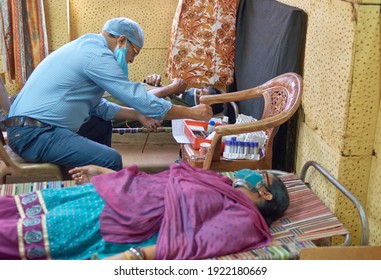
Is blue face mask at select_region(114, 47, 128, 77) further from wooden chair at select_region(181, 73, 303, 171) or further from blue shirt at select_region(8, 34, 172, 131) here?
wooden chair at select_region(181, 73, 303, 171)

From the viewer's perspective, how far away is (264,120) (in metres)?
3.02

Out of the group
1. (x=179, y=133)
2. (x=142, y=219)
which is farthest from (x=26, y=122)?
(x=142, y=219)

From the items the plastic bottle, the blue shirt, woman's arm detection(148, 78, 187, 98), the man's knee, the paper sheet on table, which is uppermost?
the blue shirt

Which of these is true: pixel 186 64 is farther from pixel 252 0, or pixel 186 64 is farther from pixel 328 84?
pixel 328 84

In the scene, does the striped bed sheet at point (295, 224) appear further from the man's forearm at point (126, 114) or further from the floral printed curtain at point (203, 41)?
the floral printed curtain at point (203, 41)

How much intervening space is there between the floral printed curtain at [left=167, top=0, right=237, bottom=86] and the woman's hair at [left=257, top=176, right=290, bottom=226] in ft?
6.30

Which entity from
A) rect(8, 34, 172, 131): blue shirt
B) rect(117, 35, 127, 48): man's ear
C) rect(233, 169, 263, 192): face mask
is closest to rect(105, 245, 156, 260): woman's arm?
rect(233, 169, 263, 192): face mask

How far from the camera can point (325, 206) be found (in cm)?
278

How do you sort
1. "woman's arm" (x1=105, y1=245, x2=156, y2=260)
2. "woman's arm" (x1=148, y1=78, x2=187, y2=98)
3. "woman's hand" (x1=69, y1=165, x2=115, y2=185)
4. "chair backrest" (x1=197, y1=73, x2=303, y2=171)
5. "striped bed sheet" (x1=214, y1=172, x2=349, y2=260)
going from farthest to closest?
"woman's arm" (x1=148, y1=78, x2=187, y2=98) → "chair backrest" (x1=197, y1=73, x2=303, y2=171) → "woman's hand" (x1=69, y1=165, x2=115, y2=185) → "striped bed sheet" (x1=214, y1=172, x2=349, y2=260) → "woman's arm" (x1=105, y1=245, x2=156, y2=260)

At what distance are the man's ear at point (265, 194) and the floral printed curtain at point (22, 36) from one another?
11.0ft

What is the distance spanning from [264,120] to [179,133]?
31.9 inches

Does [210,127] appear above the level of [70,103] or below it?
below

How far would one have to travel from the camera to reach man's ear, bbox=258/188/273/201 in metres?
2.46

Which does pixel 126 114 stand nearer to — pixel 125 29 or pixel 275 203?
pixel 125 29
